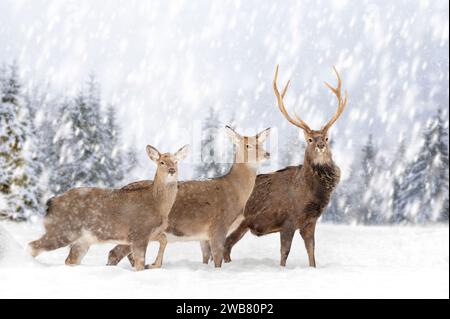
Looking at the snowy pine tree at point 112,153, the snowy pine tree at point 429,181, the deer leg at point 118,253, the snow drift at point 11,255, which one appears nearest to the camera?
the snow drift at point 11,255

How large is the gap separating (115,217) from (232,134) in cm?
175

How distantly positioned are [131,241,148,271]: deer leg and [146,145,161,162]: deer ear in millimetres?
953

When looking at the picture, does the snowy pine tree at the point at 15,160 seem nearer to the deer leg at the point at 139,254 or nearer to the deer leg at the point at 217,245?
the deer leg at the point at 217,245

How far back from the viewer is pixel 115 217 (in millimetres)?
6988

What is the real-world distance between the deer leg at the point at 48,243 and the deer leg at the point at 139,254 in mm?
773

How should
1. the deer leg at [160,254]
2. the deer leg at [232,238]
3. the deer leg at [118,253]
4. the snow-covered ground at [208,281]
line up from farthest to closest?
the deer leg at [232,238], the deer leg at [118,253], the deer leg at [160,254], the snow-covered ground at [208,281]

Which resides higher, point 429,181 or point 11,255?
point 11,255

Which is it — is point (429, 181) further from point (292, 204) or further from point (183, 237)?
point (183, 237)

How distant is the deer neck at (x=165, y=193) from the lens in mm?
7016

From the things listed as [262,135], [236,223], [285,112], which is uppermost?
[285,112]

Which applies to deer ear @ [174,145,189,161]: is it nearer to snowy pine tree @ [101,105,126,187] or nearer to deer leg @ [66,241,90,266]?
deer leg @ [66,241,90,266]

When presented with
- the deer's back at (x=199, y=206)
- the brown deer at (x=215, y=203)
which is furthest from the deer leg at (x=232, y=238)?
the deer's back at (x=199, y=206)

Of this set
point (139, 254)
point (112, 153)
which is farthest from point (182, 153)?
point (112, 153)

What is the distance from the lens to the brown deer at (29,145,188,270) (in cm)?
684
